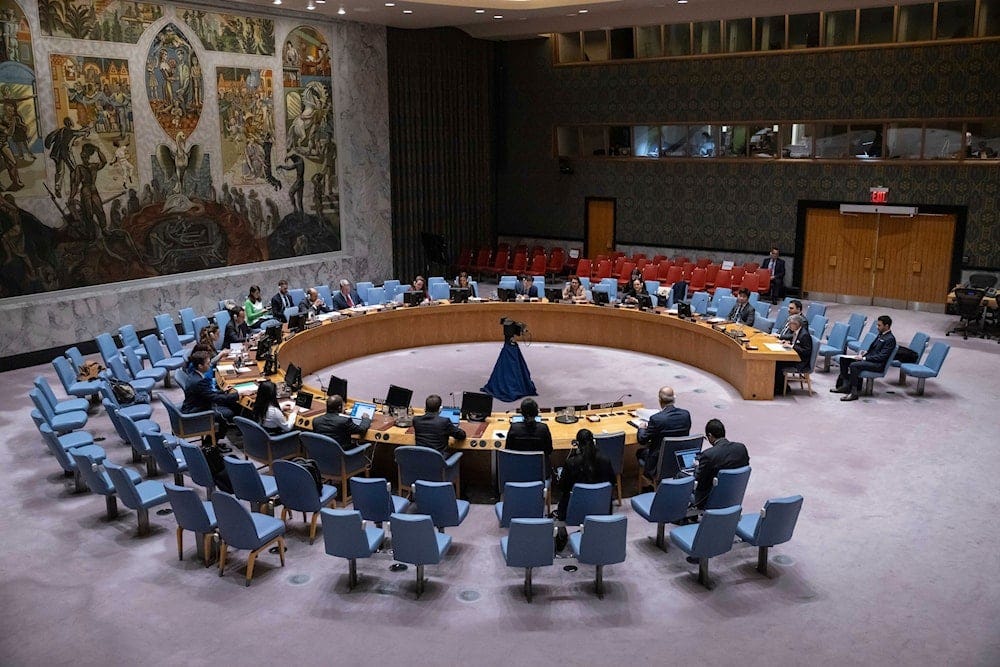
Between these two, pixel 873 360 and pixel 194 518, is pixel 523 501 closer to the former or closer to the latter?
pixel 194 518

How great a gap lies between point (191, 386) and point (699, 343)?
7.78m

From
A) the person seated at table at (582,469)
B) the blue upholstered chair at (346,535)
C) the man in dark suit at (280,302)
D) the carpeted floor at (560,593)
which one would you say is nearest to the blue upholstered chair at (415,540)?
the blue upholstered chair at (346,535)

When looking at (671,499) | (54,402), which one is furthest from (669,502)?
(54,402)

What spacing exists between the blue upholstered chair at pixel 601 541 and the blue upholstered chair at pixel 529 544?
26 centimetres

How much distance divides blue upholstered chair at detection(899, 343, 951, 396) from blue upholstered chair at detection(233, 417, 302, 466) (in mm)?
8545

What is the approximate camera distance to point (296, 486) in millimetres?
7852

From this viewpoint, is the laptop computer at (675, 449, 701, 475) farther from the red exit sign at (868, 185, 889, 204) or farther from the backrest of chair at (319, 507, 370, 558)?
the red exit sign at (868, 185, 889, 204)

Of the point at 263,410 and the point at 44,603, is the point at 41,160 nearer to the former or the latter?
the point at 263,410

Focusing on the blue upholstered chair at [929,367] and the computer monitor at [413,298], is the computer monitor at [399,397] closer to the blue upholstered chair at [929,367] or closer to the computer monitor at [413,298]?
the computer monitor at [413,298]

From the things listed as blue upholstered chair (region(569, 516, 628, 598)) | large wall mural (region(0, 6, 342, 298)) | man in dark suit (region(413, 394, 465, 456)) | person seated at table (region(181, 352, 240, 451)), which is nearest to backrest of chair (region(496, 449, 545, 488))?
man in dark suit (region(413, 394, 465, 456))

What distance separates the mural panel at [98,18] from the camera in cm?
1392

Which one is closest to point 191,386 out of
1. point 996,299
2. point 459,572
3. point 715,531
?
point 459,572

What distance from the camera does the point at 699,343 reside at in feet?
45.7

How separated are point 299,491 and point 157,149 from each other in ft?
33.1
